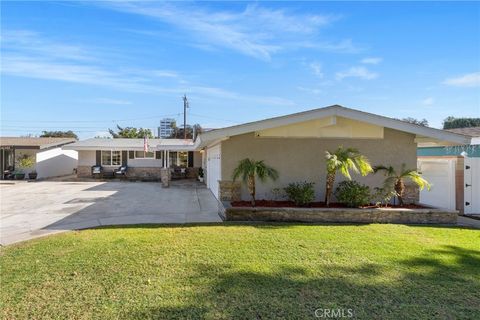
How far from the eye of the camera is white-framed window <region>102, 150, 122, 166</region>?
81.5ft

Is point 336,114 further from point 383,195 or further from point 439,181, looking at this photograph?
point 439,181

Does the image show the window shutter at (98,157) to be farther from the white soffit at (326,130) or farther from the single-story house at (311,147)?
the white soffit at (326,130)

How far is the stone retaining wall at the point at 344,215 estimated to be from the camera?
28.4 feet

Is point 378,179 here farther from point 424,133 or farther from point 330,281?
point 330,281

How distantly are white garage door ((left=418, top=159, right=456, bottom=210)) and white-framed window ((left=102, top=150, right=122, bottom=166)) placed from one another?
69.0ft

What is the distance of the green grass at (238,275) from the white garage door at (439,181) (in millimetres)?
4004

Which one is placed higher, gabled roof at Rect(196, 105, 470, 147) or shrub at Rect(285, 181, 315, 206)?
gabled roof at Rect(196, 105, 470, 147)

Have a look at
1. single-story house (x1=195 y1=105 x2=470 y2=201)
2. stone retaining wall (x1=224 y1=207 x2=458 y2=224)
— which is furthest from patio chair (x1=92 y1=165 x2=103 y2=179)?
stone retaining wall (x1=224 y1=207 x2=458 y2=224)

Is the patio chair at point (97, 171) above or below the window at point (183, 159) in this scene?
below

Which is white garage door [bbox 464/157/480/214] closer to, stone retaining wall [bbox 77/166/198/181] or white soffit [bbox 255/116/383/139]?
white soffit [bbox 255/116/383/139]

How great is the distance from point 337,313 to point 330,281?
2.95 feet

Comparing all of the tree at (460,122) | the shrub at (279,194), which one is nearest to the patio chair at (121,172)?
the shrub at (279,194)

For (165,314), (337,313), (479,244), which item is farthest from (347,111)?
(165,314)

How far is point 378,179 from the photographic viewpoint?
421 inches
